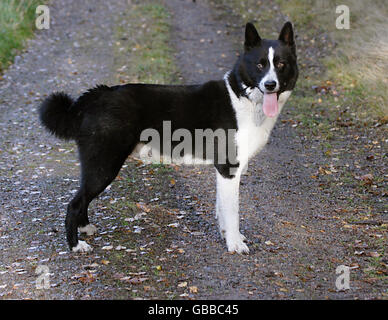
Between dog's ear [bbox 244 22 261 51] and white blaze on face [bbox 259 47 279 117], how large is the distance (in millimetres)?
175

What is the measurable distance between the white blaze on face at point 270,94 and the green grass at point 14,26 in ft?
24.4

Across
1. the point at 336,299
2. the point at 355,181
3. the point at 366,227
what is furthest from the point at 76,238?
the point at 355,181

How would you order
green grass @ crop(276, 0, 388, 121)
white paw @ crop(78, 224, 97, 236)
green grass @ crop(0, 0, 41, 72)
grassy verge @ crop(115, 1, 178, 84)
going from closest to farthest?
white paw @ crop(78, 224, 97, 236)
green grass @ crop(276, 0, 388, 121)
grassy verge @ crop(115, 1, 178, 84)
green grass @ crop(0, 0, 41, 72)

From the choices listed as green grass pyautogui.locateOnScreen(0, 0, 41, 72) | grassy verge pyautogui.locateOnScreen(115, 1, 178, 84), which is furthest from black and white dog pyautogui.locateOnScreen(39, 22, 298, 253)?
green grass pyautogui.locateOnScreen(0, 0, 41, 72)

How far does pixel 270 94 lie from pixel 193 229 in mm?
1425

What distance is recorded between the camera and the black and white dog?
420 centimetres

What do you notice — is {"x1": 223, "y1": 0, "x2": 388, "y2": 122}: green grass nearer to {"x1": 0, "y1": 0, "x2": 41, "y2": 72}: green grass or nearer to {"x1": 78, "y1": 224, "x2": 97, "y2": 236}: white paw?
{"x1": 78, "y1": 224, "x2": 97, "y2": 236}: white paw

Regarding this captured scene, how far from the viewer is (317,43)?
1056 cm

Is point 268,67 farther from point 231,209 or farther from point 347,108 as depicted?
point 347,108

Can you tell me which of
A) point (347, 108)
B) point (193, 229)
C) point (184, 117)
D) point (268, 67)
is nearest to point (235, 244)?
point (193, 229)

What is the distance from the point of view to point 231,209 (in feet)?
14.1

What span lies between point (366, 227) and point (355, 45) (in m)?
5.18

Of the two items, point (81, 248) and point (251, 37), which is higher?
point (251, 37)
